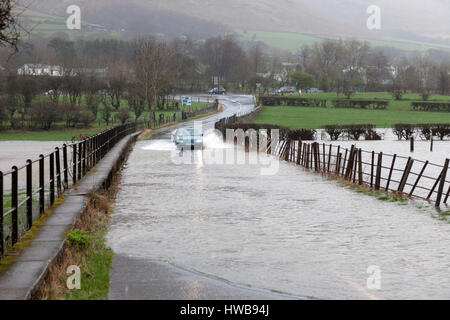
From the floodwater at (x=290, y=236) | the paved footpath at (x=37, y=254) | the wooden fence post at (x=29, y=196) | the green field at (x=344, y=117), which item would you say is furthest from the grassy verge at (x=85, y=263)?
the green field at (x=344, y=117)

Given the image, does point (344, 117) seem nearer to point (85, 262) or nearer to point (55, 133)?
point (55, 133)

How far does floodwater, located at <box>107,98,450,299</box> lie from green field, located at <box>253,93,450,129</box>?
60.3 m

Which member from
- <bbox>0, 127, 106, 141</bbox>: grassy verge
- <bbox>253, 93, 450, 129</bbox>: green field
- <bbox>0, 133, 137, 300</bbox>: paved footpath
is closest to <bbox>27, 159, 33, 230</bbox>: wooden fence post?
<bbox>0, 133, 137, 300</bbox>: paved footpath

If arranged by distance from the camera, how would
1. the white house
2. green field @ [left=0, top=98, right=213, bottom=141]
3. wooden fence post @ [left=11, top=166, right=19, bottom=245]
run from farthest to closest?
the white house
green field @ [left=0, top=98, right=213, bottom=141]
wooden fence post @ [left=11, top=166, right=19, bottom=245]

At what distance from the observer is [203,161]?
1533 inches

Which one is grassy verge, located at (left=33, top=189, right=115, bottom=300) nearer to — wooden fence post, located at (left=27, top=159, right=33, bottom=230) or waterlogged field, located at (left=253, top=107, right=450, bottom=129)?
wooden fence post, located at (left=27, top=159, right=33, bottom=230)

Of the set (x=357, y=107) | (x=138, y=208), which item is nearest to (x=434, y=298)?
(x=138, y=208)

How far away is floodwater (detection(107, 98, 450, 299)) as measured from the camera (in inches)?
440

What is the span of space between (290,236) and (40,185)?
541 centimetres

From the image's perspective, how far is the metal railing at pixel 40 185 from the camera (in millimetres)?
11547

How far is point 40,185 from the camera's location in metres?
14.5

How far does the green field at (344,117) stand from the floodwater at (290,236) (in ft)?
198

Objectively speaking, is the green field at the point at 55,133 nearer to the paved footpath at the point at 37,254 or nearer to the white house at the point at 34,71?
the white house at the point at 34,71
